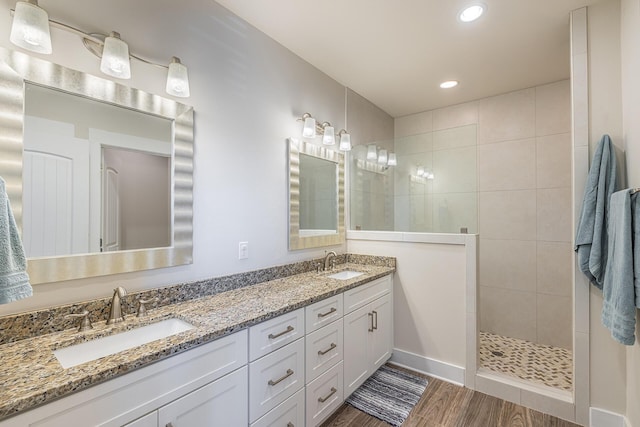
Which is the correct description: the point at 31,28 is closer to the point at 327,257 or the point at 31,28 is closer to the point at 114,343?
the point at 114,343

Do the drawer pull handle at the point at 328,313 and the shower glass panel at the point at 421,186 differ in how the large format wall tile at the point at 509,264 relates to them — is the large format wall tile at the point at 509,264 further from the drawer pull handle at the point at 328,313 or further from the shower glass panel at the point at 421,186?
the drawer pull handle at the point at 328,313

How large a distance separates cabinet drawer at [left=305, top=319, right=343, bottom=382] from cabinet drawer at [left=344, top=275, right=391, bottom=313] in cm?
16

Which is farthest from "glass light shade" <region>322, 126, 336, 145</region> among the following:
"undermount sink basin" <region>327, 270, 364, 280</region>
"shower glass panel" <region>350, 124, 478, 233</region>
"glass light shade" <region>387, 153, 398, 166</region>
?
"undermount sink basin" <region>327, 270, 364, 280</region>

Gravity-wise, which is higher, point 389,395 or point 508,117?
point 508,117

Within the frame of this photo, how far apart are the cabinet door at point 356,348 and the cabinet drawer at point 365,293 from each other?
0.05m

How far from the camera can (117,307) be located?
1.29m

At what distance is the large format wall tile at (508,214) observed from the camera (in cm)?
297

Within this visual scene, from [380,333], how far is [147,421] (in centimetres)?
181

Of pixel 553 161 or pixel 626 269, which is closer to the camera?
pixel 626 269

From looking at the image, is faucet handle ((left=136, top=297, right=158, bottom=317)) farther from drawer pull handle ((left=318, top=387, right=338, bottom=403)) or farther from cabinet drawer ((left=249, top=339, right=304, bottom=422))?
drawer pull handle ((left=318, top=387, right=338, bottom=403))

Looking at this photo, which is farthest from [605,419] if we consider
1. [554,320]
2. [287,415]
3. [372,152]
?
[372,152]

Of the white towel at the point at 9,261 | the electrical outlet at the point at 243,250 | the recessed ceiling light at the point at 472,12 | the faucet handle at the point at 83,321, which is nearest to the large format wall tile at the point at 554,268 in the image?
the recessed ceiling light at the point at 472,12

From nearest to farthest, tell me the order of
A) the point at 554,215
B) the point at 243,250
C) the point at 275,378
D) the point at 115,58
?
1. the point at 115,58
2. the point at 275,378
3. the point at 243,250
4. the point at 554,215

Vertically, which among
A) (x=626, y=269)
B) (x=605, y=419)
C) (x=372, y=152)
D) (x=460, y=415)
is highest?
(x=372, y=152)
